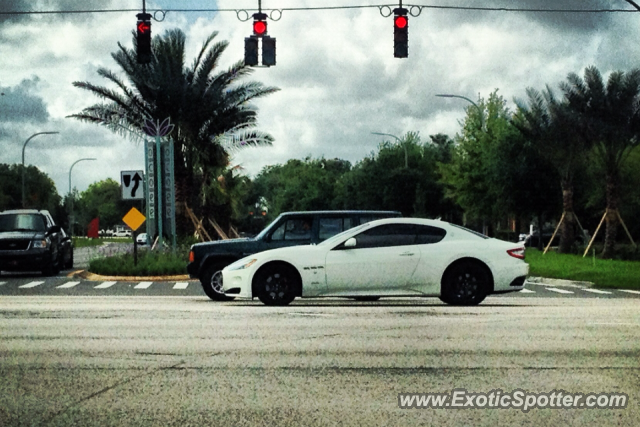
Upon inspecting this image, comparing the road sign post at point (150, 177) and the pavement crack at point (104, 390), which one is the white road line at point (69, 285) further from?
the pavement crack at point (104, 390)

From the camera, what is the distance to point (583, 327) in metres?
13.2

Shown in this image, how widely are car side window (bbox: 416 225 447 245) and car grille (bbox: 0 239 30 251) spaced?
17.9 meters

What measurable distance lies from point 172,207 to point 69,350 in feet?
85.0

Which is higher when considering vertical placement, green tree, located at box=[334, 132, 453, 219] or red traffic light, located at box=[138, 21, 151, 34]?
red traffic light, located at box=[138, 21, 151, 34]

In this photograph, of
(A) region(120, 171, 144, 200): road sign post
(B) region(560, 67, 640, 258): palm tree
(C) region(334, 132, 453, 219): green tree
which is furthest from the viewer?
(C) region(334, 132, 453, 219): green tree

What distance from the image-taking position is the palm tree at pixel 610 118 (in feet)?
143

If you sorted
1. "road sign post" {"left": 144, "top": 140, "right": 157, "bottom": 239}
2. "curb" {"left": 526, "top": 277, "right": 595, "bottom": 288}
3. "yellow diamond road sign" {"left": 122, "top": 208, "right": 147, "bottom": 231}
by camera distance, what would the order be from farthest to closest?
"road sign post" {"left": 144, "top": 140, "right": 157, "bottom": 239}
"yellow diamond road sign" {"left": 122, "top": 208, "right": 147, "bottom": 231}
"curb" {"left": 526, "top": 277, "right": 595, "bottom": 288}

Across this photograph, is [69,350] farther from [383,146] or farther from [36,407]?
[383,146]

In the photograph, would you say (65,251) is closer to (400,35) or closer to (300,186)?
(400,35)

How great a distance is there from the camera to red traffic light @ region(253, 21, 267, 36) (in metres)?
23.5

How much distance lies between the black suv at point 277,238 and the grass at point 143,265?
36.0ft

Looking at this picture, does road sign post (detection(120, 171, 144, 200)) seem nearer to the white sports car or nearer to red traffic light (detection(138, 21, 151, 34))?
red traffic light (detection(138, 21, 151, 34))

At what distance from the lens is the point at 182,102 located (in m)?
42.5

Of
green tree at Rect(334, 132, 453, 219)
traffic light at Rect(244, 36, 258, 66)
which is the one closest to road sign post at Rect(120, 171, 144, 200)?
traffic light at Rect(244, 36, 258, 66)
